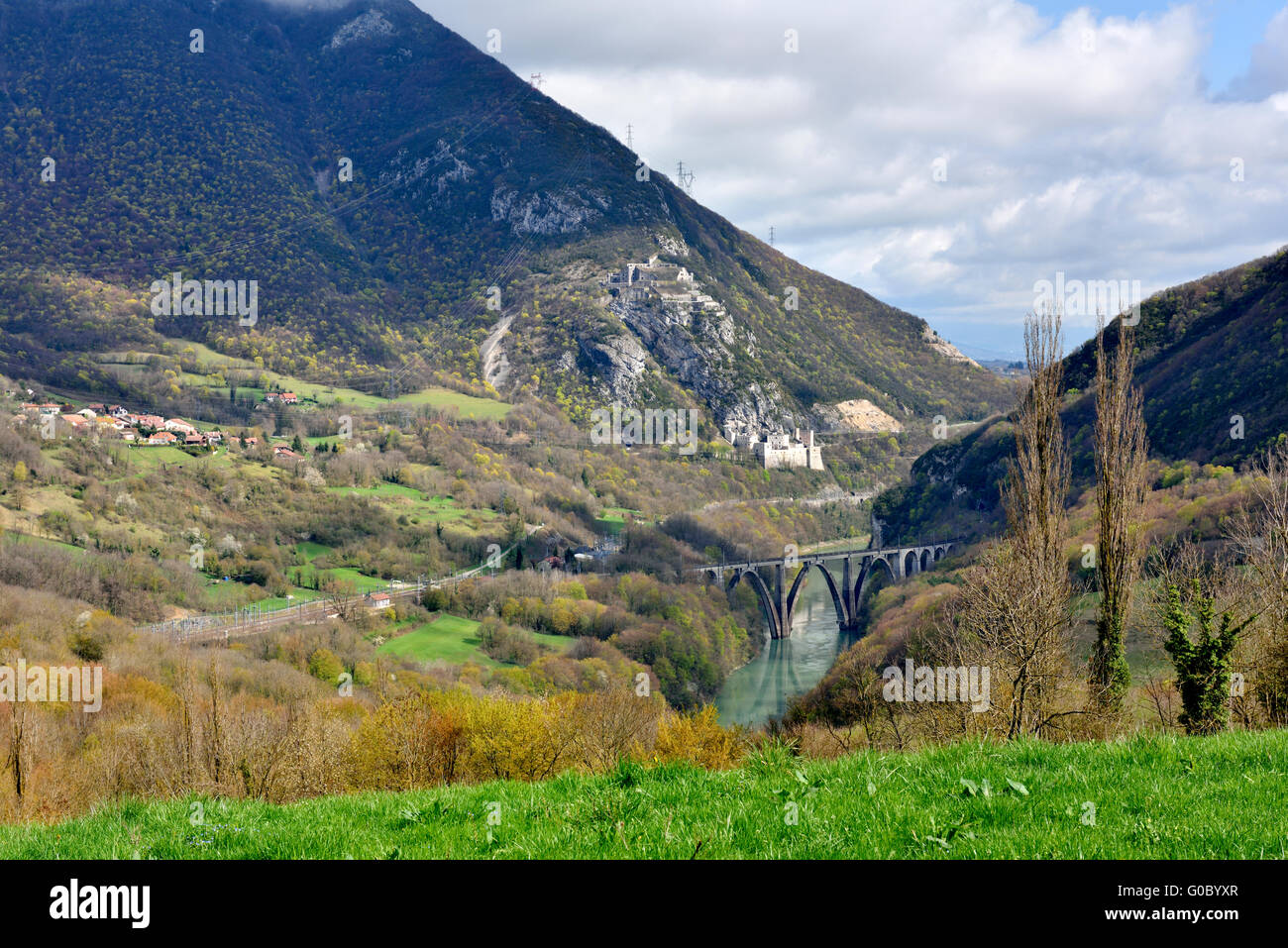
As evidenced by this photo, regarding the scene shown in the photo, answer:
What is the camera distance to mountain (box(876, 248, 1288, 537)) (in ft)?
218

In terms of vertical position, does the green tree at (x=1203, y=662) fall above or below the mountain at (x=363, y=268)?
below

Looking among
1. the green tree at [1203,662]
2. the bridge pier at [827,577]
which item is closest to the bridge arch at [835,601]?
the bridge pier at [827,577]

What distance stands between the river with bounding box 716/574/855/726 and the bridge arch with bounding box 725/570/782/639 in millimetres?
1008

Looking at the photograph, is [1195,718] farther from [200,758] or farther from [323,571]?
[323,571]

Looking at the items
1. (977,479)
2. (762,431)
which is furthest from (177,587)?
(762,431)

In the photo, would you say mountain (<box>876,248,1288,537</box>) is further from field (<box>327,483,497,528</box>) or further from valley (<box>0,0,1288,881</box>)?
field (<box>327,483,497,528</box>)

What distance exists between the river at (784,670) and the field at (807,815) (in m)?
45.3

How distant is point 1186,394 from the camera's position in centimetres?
7481

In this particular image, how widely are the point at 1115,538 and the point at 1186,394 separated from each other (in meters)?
68.9

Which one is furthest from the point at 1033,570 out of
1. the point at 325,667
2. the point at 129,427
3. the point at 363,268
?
the point at 363,268

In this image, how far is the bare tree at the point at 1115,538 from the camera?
17797 mm

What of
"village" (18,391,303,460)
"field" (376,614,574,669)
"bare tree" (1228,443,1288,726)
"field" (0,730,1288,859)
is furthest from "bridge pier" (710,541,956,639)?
"field" (0,730,1288,859)

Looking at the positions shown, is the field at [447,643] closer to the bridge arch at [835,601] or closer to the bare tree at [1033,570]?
the bridge arch at [835,601]

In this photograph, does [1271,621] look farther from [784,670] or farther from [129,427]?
[129,427]
